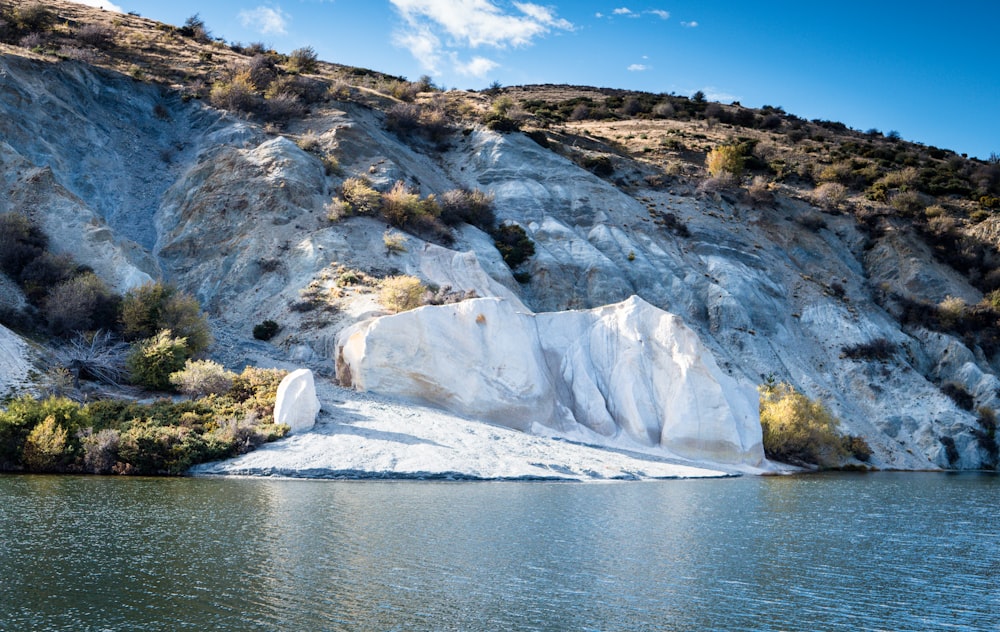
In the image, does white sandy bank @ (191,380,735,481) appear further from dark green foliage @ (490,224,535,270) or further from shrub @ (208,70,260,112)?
shrub @ (208,70,260,112)

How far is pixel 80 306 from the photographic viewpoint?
32.5 meters

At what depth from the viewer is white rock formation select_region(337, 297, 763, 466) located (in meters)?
32.9

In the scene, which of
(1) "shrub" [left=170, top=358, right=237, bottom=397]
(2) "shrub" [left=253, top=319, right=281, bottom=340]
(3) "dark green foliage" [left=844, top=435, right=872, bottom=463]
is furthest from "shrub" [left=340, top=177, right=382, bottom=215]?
(3) "dark green foliage" [left=844, top=435, right=872, bottom=463]

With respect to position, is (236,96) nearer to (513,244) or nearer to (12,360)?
(513,244)

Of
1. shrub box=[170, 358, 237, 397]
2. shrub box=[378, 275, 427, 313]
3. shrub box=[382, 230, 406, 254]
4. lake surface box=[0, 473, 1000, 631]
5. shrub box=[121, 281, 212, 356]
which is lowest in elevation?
lake surface box=[0, 473, 1000, 631]

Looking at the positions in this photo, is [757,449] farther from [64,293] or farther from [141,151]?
[141,151]

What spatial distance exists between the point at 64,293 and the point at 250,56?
41.4m

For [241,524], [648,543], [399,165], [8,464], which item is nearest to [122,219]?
[399,165]

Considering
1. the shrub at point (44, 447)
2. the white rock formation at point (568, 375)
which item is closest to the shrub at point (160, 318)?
the white rock formation at point (568, 375)

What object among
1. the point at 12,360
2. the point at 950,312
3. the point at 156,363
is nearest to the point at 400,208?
the point at 156,363

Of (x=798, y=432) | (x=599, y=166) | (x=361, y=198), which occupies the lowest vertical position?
(x=798, y=432)

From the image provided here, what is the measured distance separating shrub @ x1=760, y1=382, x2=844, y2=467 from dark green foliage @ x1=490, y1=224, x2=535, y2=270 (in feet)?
55.7

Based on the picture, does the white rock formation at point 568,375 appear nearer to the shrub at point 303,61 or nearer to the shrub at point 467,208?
the shrub at point 467,208

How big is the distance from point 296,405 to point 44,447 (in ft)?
25.4
